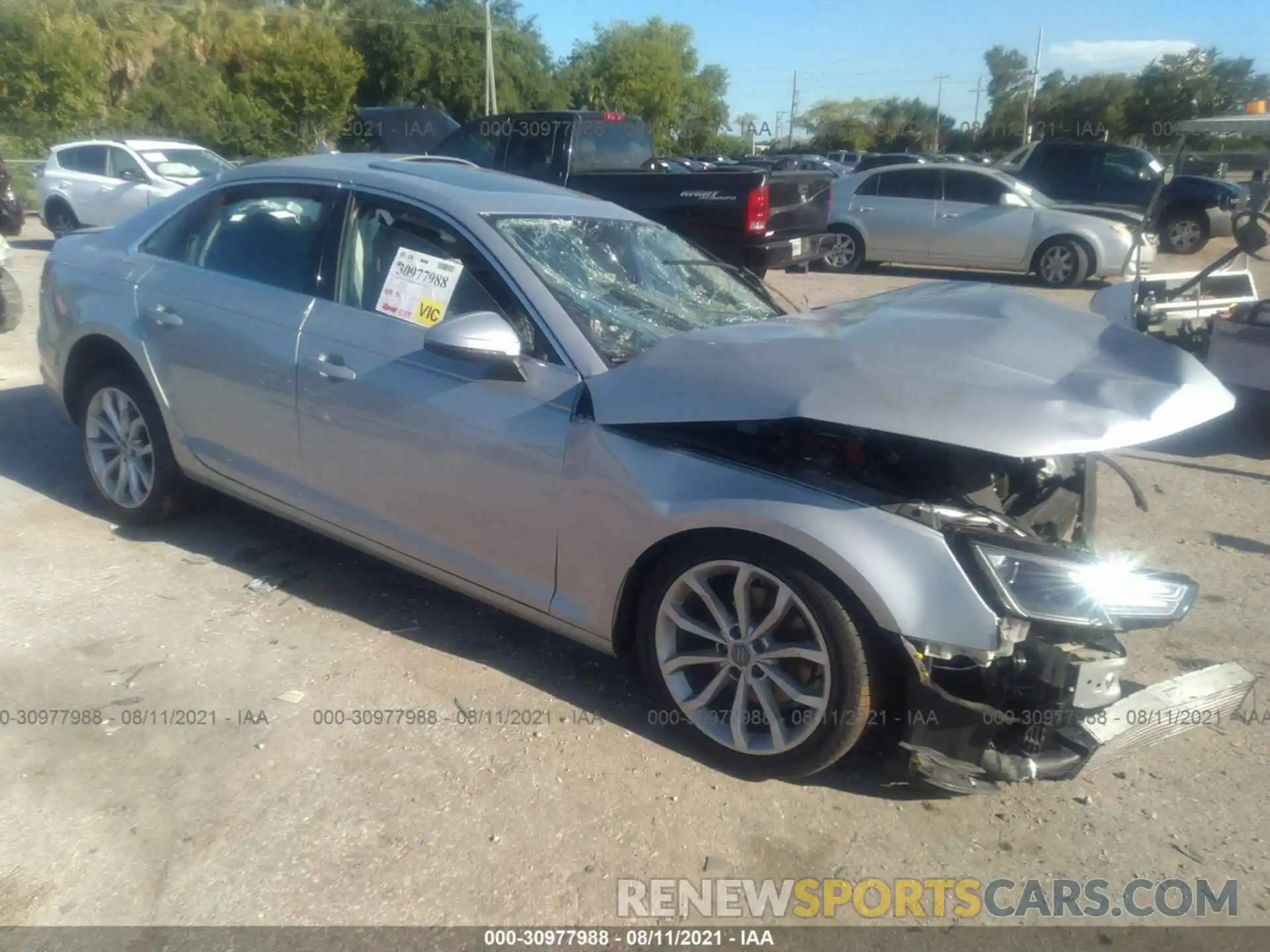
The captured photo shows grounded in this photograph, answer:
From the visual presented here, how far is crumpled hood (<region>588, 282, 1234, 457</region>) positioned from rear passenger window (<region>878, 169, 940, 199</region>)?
11.8 metres

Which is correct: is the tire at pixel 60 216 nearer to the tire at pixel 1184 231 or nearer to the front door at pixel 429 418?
the front door at pixel 429 418

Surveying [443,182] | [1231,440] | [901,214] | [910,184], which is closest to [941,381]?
[443,182]

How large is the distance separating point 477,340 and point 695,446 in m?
0.76

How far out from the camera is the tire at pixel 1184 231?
17453mm

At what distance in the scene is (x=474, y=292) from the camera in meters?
3.72

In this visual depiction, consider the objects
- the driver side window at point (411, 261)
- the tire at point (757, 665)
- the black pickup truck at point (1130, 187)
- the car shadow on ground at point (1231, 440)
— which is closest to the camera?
the tire at point (757, 665)

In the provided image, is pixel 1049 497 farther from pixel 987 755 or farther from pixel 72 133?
pixel 72 133

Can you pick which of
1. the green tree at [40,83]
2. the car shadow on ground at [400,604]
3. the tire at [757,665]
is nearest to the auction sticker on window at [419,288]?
the car shadow on ground at [400,604]

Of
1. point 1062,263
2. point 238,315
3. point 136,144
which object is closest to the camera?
point 238,315

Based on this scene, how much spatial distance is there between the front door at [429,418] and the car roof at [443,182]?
3.6 inches

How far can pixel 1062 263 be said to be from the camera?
13977 mm

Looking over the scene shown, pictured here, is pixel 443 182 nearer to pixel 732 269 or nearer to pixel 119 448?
pixel 732 269

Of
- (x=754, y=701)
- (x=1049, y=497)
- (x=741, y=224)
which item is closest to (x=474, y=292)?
(x=754, y=701)

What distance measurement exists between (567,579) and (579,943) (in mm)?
1181
